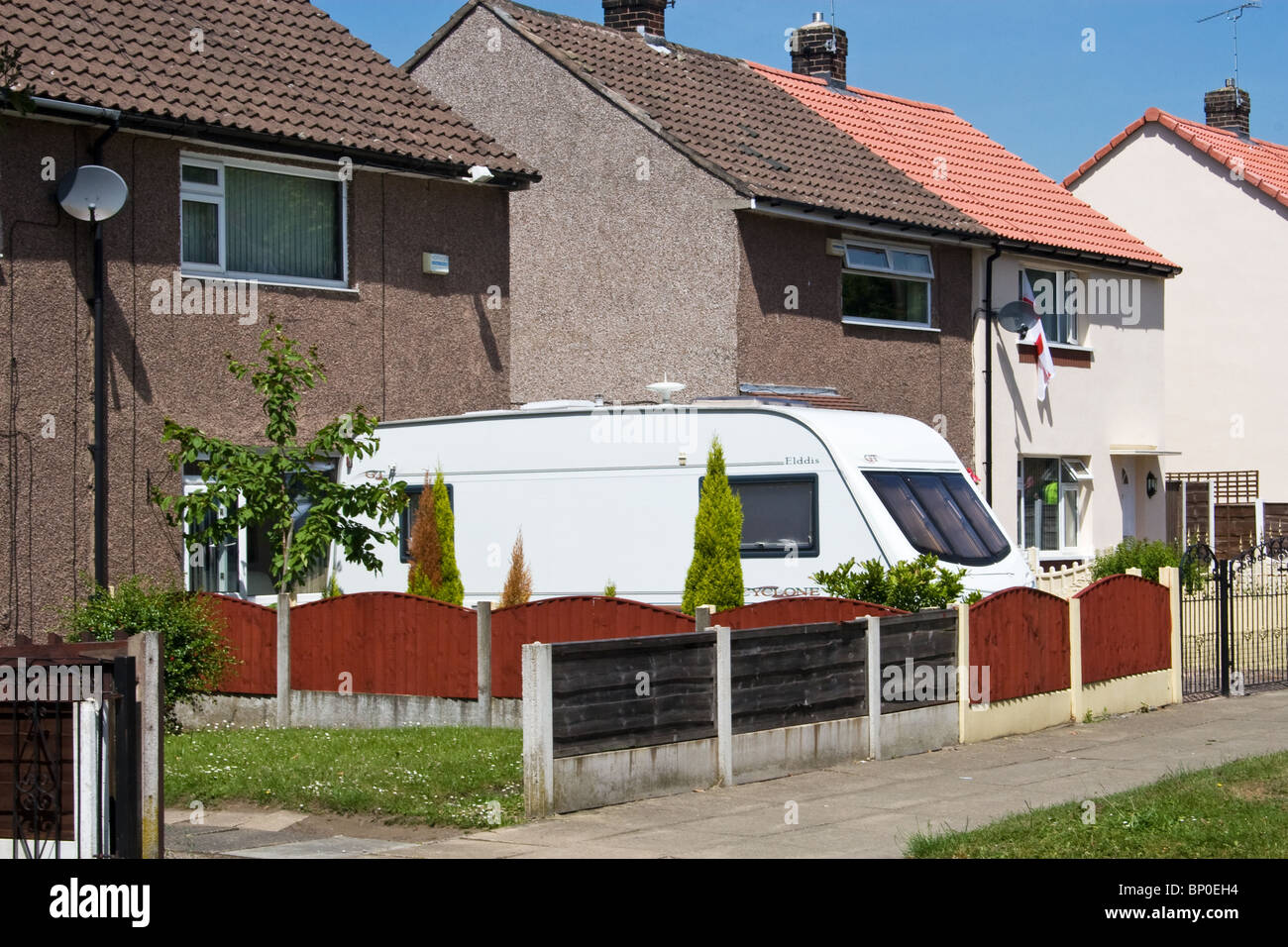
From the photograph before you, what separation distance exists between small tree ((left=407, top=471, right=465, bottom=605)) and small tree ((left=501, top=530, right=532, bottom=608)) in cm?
54

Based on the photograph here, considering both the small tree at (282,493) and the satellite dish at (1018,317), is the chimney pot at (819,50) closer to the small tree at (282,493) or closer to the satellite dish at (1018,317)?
the satellite dish at (1018,317)

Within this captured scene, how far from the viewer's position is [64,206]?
Result: 15672mm

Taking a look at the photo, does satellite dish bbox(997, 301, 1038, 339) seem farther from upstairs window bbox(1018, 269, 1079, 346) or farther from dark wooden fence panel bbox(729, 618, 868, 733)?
dark wooden fence panel bbox(729, 618, 868, 733)

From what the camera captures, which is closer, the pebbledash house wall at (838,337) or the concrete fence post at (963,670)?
the concrete fence post at (963,670)

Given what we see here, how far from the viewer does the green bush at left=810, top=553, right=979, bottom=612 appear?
47.2 ft

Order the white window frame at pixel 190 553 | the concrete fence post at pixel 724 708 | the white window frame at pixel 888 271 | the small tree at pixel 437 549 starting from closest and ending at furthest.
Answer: the concrete fence post at pixel 724 708
the white window frame at pixel 190 553
the small tree at pixel 437 549
the white window frame at pixel 888 271

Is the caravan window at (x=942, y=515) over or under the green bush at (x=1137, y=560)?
over

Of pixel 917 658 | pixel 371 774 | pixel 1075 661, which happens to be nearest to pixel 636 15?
pixel 1075 661

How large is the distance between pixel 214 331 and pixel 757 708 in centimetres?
761

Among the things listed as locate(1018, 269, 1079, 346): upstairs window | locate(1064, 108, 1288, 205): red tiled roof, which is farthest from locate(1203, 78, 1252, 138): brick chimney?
locate(1018, 269, 1079, 346): upstairs window

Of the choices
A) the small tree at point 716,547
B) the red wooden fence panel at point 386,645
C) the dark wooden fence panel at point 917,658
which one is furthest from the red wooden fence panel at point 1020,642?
the red wooden fence panel at point 386,645

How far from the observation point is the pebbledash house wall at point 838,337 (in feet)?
71.9

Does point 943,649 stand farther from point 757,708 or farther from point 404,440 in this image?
point 404,440

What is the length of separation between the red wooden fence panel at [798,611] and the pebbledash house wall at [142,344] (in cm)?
584
